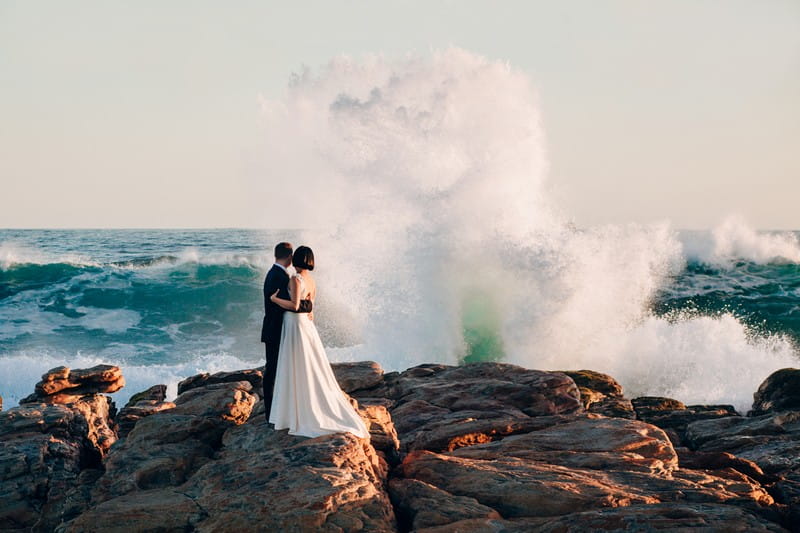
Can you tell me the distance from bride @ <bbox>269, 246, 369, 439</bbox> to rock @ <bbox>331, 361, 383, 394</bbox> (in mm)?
3366

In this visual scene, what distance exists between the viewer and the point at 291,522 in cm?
534

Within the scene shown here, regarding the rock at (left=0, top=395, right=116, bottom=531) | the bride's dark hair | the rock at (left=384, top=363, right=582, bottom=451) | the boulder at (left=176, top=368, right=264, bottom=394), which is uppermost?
the bride's dark hair

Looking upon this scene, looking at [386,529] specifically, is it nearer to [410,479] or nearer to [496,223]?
[410,479]

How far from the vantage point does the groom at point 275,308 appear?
6.70 meters

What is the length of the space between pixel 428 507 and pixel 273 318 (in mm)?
2443

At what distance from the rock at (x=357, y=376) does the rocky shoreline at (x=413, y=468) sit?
305 mm

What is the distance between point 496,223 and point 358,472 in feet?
51.5

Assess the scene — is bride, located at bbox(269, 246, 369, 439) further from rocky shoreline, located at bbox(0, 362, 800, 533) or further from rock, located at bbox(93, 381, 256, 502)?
rock, located at bbox(93, 381, 256, 502)

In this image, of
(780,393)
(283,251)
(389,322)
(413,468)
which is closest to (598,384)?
(780,393)

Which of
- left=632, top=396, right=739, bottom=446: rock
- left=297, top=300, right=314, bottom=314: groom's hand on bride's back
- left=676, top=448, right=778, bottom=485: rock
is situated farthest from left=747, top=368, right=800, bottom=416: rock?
left=297, top=300, right=314, bottom=314: groom's hand on bride's back

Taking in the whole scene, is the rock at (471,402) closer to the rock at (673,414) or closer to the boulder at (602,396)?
the boulder at (602,396)

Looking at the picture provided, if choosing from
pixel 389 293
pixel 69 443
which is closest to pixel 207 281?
pixel 389 293

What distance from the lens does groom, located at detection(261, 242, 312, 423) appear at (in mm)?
6695

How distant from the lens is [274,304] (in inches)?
266
